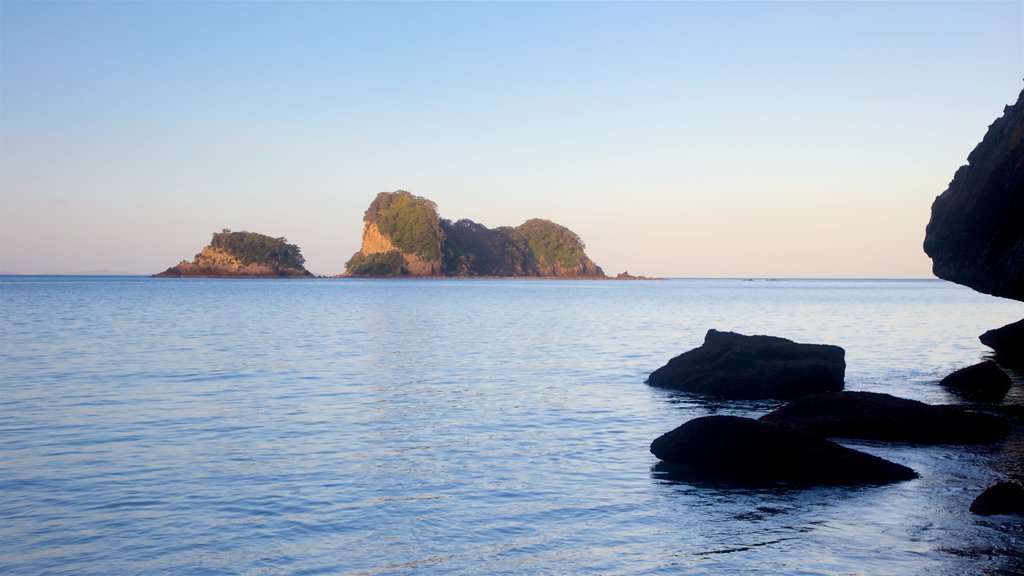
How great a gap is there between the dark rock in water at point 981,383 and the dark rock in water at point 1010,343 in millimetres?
7310

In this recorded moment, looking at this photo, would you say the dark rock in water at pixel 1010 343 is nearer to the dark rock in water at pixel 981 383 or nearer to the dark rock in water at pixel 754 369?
the dark rock in water at pixel 981 383

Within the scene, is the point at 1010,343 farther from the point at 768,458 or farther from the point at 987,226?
the point at 768,458

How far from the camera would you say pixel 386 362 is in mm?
31250

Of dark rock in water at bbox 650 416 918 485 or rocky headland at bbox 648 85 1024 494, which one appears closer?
dark rock in water at bbox 650 416 918 485

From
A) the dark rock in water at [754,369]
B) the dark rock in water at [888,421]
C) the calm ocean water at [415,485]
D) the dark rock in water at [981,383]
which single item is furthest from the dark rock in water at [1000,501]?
the dark rock in water at [981,383]

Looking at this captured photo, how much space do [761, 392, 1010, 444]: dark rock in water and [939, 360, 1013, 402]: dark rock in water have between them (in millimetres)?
5697

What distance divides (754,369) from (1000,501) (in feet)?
40.5

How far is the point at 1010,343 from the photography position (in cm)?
2917

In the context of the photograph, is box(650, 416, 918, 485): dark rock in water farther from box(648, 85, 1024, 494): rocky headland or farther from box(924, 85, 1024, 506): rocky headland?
box(924, 85, 1024, 506): rocky headland

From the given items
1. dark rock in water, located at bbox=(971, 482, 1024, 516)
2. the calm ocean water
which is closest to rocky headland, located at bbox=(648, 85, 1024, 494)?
dark rock in water, located at bbox=(971, 482, 1024, 516)

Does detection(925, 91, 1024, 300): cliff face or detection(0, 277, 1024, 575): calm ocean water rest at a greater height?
detection(925, 91, 1024, 300): cliff face

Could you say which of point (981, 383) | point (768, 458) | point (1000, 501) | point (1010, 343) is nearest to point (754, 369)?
point (981, 383)

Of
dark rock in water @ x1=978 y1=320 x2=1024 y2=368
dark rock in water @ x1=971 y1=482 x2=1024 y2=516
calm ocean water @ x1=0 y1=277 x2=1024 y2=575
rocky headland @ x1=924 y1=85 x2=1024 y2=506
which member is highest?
rocky headland @ x1=924 y1=85 x2=1024 y2=506

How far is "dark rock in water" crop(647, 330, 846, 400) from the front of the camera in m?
22.0
